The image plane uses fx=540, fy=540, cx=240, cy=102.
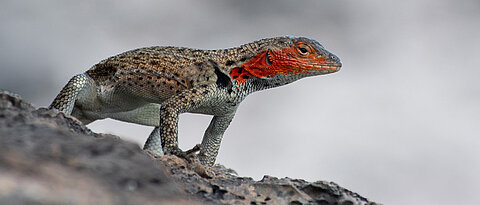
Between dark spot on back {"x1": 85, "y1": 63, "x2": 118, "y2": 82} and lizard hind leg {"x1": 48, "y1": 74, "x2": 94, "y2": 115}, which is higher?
dark spot on back {"x1": 85, "y1": 63, "x2": 118, "y2": 82}

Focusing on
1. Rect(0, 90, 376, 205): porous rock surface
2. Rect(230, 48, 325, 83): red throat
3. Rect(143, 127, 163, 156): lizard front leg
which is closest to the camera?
Rect(0, 90, 376, 205): porous rock surface

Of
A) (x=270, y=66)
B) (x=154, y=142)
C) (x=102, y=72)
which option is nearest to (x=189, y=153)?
(x=270, y=66)

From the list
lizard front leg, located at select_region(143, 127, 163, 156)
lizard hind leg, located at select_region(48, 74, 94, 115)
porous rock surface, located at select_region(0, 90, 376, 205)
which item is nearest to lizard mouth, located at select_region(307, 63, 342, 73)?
lizard hind leg, located at select_region(48, 74, 94, 115)

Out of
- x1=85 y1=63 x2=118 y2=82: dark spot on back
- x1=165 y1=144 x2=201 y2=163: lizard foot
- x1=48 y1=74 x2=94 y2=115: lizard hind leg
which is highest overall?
x1=85 y1=63 x2=118 y2=82: dark spot on back

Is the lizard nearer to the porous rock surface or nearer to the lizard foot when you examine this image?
the lizard foot

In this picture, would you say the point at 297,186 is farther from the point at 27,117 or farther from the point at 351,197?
the point at 27,117

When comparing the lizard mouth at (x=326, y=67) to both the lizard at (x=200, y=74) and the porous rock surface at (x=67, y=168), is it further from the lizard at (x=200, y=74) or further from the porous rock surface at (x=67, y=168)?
the porous rock surface at (x=67, y=168)

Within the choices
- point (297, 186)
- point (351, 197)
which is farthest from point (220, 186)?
point (351, 197)

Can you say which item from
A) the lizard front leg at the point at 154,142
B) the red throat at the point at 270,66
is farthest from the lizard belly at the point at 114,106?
the red throat at the point at 270,66
